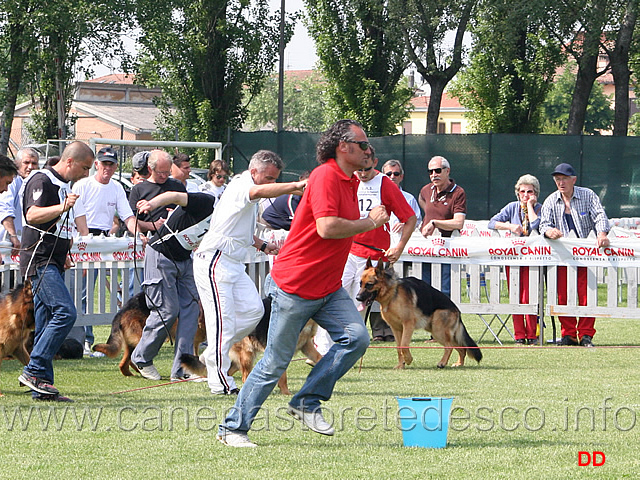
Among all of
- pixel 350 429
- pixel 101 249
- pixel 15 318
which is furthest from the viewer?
pixel 101 249

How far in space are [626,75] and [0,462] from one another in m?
28.8

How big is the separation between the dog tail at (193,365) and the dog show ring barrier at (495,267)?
2790 mm

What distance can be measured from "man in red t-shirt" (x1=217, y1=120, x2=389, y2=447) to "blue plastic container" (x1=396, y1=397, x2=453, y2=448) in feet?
1.47

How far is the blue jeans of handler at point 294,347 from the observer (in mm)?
5434

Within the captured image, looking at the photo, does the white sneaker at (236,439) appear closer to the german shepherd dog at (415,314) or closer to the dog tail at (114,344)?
the dog tail at (114,344)

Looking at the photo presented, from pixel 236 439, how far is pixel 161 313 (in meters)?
3.05

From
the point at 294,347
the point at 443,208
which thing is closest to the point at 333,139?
the point at 294,347

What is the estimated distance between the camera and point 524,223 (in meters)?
11.6

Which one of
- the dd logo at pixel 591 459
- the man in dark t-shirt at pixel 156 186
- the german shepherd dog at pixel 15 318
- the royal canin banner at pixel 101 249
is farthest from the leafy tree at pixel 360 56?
the dd logo at pixel 591 459

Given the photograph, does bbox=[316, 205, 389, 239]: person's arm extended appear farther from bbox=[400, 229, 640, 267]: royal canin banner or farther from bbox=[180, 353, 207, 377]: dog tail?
bbox=[400, 229, 640, 267]: royal canin banner

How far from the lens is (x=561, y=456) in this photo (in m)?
5.25

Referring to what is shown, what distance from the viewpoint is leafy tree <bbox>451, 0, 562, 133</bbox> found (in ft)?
99.7

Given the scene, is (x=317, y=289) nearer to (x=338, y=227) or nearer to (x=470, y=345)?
(x=338, y=227)

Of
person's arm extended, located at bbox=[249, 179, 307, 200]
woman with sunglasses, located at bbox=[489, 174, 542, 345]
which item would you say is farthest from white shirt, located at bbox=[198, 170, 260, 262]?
woman with sunglasses, located at bbox=[489, 174, 542, 345]
